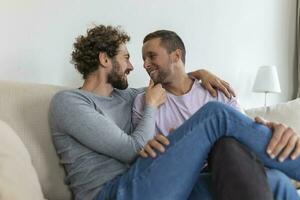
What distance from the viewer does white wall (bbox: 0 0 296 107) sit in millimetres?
1978

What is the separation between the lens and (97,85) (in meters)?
1.74

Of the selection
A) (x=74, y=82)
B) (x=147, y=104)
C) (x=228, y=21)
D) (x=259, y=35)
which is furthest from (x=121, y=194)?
(x=259, y=35)

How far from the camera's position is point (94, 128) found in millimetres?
1452

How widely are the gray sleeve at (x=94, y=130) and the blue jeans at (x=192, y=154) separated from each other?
0.47 ft

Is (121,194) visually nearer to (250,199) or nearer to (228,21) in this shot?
(250,199)

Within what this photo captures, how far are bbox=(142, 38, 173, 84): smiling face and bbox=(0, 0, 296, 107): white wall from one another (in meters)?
0.44

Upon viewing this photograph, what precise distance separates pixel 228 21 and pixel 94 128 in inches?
69.7

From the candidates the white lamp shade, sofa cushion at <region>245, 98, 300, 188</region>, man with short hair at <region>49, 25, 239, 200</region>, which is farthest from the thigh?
the white lamp shade

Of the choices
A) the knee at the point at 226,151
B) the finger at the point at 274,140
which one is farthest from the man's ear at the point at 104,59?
the finger at the point at 274,140

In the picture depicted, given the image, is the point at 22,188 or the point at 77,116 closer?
the point at 22,188

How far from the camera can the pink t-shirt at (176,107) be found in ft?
5.82

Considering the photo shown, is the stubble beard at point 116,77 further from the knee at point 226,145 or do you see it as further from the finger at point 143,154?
the knee at point 226,145

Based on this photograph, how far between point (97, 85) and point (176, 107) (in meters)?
0.35

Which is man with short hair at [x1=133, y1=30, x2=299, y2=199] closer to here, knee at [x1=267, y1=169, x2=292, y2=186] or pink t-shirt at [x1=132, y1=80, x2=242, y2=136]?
pink t-shirt at [x1=132, y1=80, x2=242, y2=136]
